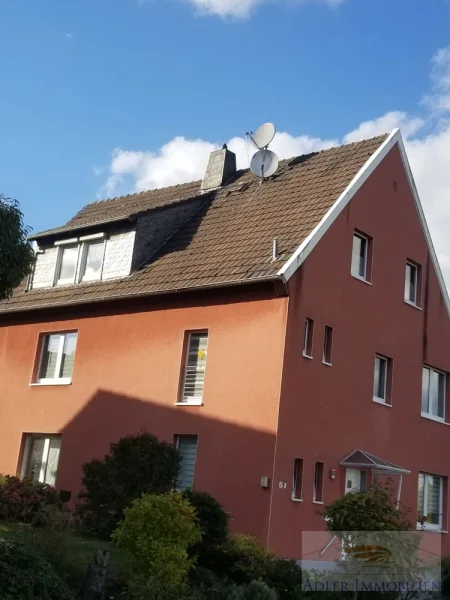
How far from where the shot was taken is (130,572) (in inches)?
528

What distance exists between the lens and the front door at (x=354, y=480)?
20464mm

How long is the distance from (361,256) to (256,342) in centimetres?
466

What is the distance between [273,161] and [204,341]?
20.9 ft

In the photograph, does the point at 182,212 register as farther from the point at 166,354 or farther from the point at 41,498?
the point at 41,498

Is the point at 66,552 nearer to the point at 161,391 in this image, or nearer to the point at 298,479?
the point at 298,479

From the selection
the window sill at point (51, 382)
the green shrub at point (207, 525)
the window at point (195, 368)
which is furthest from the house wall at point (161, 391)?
the green shrub at point (207, 525)

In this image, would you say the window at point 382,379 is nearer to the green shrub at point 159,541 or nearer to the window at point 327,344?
the window at point 327,344

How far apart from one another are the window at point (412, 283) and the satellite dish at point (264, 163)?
4659 millimetres

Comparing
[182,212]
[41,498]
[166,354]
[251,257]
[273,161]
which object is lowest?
[41,498]

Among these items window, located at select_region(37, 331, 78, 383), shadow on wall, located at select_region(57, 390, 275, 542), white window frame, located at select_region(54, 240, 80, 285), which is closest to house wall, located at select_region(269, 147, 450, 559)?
shadow on wall, located at select_region(57, 390, 275, 542)

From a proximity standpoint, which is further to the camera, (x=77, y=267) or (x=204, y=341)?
(x=77, y=267)

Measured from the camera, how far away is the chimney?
86.6ft

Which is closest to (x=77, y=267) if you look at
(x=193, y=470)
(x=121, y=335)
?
(x=121, y=335)

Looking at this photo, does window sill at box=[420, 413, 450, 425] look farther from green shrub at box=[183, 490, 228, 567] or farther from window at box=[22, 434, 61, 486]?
window at box=[22, 434, 61, 486]
